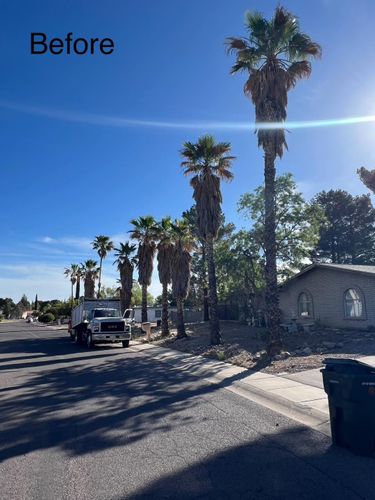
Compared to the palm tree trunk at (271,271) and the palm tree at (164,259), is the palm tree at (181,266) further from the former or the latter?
the palm tree trunk at (271,271)

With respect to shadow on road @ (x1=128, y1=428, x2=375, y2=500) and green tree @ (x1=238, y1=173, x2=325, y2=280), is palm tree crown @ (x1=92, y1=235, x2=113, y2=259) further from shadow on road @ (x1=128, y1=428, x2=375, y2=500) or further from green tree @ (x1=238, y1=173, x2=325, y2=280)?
shadow on road @ (x1=128, y1=428, x2=375, y2=500)

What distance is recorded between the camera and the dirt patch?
1426 cm

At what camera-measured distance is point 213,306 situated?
69.2ft

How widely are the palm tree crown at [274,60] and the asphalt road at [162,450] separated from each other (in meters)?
11.0

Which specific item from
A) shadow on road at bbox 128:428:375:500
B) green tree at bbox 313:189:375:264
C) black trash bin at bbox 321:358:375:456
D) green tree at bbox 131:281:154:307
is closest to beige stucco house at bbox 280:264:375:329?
black trash bin at bbox 321:358:375:456

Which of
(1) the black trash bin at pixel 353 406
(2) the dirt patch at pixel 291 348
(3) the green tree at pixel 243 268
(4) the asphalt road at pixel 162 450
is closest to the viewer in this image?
(4) the asphalt road at pixel 162 450

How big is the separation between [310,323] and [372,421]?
21440 mm

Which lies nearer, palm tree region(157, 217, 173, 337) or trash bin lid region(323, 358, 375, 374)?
trash bin lid region(323, 358, 375, 374)

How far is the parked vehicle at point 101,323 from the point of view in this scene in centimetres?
2381

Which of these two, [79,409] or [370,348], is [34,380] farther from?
[370,348]

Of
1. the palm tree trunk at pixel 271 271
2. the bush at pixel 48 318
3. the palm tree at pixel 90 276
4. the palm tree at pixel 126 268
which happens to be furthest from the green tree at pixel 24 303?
the palm tree trunk at pixel 271 271

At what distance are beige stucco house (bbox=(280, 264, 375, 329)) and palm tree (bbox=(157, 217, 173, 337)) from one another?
812cm

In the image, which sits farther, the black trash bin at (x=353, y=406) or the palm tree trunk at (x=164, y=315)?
the palm tree trunk at (x=164, y=315)

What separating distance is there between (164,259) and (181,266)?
3265 mm
